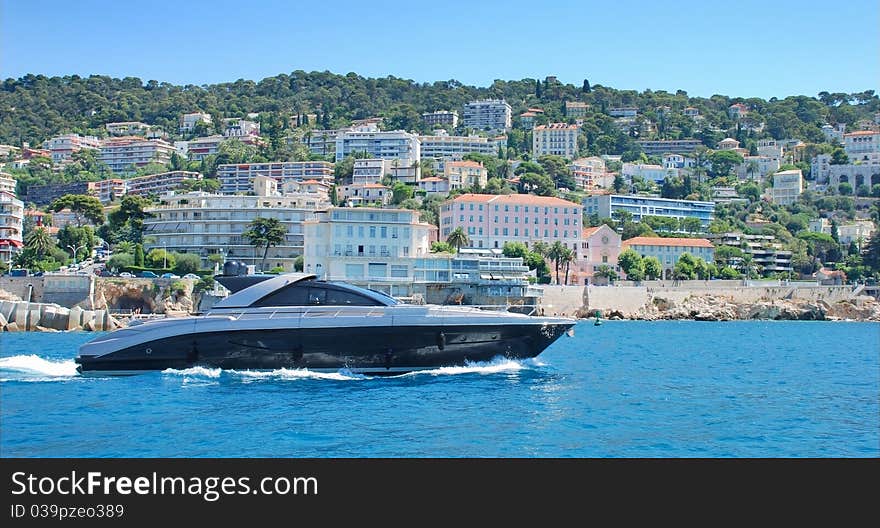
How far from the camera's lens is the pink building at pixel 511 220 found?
4636 inches

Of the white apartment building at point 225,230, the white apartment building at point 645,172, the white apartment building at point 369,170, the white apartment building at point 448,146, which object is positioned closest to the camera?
the white apartment building at point 225,230

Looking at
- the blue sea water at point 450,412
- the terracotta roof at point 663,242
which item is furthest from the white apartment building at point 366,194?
the blue sea water at point 450,412

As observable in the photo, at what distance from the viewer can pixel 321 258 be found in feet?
264

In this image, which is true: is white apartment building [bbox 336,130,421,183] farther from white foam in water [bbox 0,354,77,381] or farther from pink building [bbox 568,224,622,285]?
white foam in water [bbox 0,354,77,381]

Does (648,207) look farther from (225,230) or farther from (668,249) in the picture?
(225,230)

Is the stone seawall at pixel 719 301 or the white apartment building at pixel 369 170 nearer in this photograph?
the stone seawall at pixel 719 301

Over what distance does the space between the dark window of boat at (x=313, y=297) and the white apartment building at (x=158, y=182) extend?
13598cm

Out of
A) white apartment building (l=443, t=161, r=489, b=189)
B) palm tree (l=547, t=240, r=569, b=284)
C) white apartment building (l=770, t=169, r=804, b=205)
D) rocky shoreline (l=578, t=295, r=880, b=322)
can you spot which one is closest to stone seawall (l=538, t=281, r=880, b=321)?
rocky shoreline (l=578, t=295, r=880, b=322)

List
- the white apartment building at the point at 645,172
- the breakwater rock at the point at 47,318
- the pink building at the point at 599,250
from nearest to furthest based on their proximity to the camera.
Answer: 1. the breakwater rock at the point at 47,318
2. the pink building at the point at 599,250
3. the white apartment building at the point at 645,172

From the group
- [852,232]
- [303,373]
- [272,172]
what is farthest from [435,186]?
[303,373]

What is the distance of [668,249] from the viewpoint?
12238 cm

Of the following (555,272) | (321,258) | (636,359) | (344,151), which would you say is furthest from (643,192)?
(636,359)

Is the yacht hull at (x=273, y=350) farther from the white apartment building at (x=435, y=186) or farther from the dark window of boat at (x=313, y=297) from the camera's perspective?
the white apartment building at (x=435, y=186)
